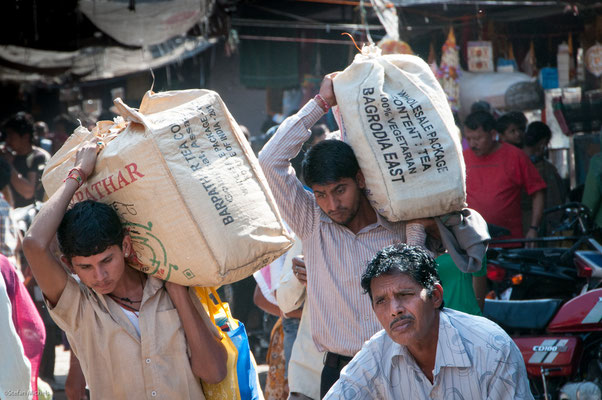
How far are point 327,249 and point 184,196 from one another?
0.92 m

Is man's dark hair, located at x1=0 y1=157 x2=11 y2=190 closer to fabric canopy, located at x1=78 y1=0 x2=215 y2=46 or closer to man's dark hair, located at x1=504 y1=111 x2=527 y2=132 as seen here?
fabric canopy, located at x1=78 y1=0 x2=215 y2=46

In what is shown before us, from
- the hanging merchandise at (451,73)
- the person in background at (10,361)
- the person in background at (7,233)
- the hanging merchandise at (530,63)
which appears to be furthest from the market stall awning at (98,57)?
the person in background at (10,361)

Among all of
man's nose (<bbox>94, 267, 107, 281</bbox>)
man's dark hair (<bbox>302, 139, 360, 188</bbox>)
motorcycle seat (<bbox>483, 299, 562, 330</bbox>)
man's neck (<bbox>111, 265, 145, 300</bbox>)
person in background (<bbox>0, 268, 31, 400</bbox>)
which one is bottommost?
motorcycle seat (<bbox>483, 299, 562, 330</bbox>)

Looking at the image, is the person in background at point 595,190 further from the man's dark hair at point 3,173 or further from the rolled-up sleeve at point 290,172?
the man's dark hair at point 3,173

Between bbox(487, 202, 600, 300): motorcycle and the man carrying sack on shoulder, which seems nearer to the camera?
the man carrying sack on shoulder

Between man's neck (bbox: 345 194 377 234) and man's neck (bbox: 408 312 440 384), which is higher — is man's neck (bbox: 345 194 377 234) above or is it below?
above

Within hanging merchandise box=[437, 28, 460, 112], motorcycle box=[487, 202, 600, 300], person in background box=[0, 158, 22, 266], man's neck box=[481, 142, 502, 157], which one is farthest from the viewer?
hanging merchandise box=[437, 28, 460, 112]

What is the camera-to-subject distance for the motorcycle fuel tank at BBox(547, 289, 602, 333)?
4873 millimetres

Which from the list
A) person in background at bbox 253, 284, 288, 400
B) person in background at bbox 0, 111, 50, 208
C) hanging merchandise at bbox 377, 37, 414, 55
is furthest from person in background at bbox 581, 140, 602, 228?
person in background at bbox 0, 111, 50, 208

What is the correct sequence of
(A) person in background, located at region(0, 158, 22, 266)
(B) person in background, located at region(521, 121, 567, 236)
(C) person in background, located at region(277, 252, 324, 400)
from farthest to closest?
(B) person in background, located at region(521, 121, 567, 236)
(A) person in background, located at region(0, 158, 22, 266)
(C) person in background, located at region(277, 252, 324, 400)

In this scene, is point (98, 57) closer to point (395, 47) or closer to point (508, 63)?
point (395, 47)

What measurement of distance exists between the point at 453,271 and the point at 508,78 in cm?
477

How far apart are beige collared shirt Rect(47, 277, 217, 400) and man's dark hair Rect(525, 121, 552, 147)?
5.90 m

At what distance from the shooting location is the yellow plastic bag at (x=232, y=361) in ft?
9.45
